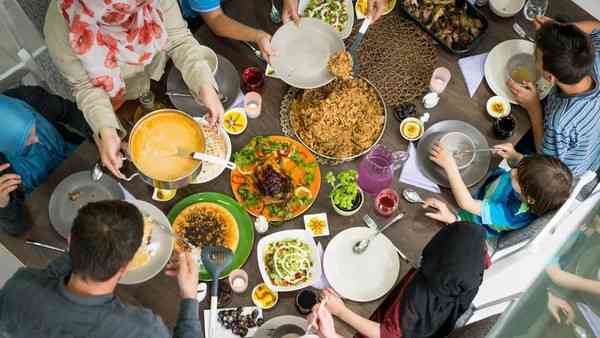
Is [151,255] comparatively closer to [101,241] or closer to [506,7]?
[101,241]

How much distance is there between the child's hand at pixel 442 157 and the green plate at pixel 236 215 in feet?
2.77

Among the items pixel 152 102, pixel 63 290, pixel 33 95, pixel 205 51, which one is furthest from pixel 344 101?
pixel 33 95

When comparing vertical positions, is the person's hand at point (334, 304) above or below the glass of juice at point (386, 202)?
below

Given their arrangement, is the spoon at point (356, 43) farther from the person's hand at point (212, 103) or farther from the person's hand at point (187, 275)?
the person's hand at point (187, 275)

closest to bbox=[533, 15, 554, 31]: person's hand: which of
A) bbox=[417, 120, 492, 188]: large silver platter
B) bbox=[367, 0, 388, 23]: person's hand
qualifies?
bbox=[417, 120, 492, 188]: large silver platter

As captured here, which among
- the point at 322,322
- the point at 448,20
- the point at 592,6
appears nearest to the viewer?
the point at 322,322

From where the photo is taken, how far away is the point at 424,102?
243 cm

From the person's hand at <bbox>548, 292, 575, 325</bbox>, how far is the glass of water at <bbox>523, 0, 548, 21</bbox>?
1.81 meters

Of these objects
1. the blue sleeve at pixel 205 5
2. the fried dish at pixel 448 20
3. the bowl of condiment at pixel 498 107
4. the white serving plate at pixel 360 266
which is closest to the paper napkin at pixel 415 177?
the white serving plate at pixel 360 266

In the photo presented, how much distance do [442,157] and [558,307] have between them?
109 centimetres

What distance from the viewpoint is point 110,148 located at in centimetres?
209

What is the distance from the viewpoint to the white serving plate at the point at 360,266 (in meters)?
2.12

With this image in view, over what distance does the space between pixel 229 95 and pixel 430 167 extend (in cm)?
95

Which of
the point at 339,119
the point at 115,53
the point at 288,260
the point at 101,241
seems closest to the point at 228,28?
the point at 115,53
